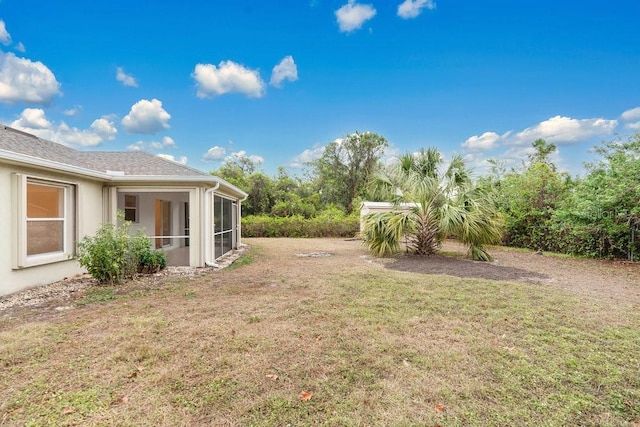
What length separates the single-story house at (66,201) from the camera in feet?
17.9

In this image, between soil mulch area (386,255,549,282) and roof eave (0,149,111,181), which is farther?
soil mulch area (386,255,549,282)

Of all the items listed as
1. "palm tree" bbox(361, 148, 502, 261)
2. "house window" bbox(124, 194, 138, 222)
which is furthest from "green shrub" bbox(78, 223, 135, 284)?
"palm tree" bbox(361, 148, 502, 261)

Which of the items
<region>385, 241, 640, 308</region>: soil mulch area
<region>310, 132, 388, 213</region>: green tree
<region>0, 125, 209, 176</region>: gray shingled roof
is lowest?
<region>385, 241, 640, 308</region>: soil mulch area

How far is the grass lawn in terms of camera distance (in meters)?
2.30

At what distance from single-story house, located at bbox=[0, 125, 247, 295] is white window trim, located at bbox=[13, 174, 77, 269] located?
0.04 feet

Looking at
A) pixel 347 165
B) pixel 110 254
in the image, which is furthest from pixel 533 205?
pixel 347 165

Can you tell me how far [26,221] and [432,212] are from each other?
33.2 ft

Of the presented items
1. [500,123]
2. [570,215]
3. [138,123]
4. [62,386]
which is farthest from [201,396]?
[500,123]

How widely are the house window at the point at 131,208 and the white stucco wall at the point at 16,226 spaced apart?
2.45 m

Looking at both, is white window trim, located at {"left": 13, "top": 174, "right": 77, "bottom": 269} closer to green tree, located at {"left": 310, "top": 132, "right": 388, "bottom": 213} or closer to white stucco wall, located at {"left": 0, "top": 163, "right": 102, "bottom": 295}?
white stucco wall, located at {"left": 0, "top": 163, "right": 102, "bottom": 295}

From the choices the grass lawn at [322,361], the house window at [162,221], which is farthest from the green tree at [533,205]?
the house window at [162,221]

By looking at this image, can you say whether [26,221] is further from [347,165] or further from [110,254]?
[347,165]

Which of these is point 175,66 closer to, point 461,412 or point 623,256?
point 461,412

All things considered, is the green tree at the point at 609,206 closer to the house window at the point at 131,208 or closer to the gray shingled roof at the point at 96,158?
the gray shingled roof at the point at 96,158
